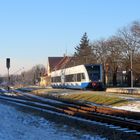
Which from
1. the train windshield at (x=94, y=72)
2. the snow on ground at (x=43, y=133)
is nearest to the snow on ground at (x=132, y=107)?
the snow on ground at (x=43, y=133)

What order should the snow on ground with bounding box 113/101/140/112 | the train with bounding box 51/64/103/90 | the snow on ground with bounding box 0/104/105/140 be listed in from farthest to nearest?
1. the train with bounding box 51/64/103/90
2. the snow on ground with bounding box 113/101/140/112
3. the snow on ground with bounding box 0/104/105/140

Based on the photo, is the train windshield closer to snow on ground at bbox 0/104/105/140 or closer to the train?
the train

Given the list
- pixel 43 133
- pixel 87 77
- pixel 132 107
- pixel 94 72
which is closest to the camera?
pixel 43 133

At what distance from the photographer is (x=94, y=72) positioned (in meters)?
50.1

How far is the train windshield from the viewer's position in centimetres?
4966

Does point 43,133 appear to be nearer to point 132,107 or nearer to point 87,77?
point 132,107

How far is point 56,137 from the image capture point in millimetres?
14234

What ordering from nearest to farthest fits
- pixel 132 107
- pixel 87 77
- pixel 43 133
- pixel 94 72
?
pixel 43 133
pixel 132 107
pixel 87 77
pixel 94 72

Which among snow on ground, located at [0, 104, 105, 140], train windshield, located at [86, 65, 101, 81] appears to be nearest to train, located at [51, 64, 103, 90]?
train windshield, located at [86, 65, 101, 81]

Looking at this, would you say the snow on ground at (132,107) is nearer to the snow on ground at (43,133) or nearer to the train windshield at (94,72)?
the snow on ground at (43,133)

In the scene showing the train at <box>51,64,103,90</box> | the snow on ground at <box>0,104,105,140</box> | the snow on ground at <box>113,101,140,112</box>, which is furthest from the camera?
the train at <box>51,64,103,90</box>

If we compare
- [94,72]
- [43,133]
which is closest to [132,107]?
[43,133]

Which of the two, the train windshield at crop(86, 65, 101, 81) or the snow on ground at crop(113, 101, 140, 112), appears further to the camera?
the train windshield at crop(86, 65, 101, 81)

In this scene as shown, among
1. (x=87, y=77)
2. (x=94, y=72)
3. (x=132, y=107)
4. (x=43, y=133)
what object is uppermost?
(x=94, y=72)
